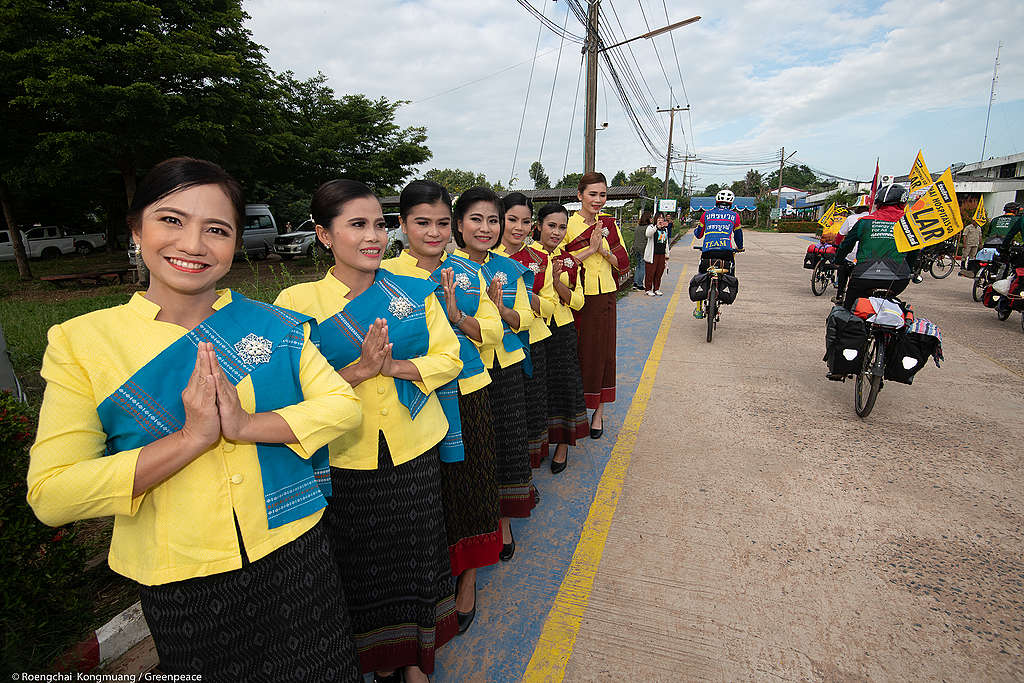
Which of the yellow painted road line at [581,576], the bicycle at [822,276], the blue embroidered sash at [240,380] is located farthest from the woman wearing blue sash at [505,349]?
the bicycle at [822,276]

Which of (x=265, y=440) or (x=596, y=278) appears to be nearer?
(x=265, y=440)

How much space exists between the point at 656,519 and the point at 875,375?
2.67 meters

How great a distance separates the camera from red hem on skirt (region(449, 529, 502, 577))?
7.47 feet

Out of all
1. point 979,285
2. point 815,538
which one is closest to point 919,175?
point 815,538

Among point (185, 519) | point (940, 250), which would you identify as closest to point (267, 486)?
point (185, 519)

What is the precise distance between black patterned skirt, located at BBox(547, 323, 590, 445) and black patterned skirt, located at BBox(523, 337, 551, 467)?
18 centimetres

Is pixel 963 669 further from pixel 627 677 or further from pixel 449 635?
pixel 449 635

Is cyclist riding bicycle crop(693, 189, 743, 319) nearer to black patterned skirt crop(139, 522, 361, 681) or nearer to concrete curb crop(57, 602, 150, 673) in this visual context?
black patterned skirt crop(139, 522, 361, 681)

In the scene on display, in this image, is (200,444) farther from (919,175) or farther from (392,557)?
(919,175)

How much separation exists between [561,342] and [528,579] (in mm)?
1522

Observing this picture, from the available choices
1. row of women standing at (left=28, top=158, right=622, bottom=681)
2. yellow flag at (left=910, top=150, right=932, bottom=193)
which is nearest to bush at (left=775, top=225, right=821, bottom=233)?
yellow flag at (left=910, top=150, right=932, bottom=193)

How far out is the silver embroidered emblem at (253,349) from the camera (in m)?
1.22

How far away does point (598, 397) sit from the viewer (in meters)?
4.02

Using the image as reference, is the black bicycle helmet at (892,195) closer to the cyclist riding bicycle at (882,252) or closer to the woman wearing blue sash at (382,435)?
the cyclist riding bicycle at (882,252)
